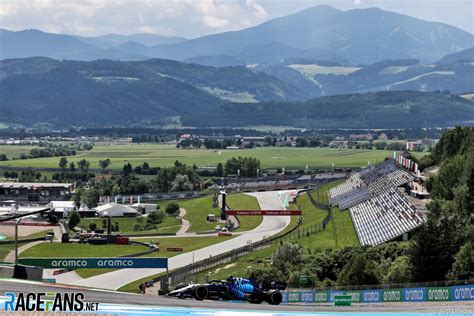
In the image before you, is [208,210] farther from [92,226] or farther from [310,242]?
[310,242]

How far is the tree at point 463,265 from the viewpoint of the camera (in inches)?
1961

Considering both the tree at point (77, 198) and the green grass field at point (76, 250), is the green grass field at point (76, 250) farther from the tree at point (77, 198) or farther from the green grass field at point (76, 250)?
the tree at point (77, 198)

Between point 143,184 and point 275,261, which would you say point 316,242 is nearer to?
point 275,261

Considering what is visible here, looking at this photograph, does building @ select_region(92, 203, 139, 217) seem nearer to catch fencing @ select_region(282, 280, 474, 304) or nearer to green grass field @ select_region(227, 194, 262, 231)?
green grass field @ select_region(227, 194, 262, 231)

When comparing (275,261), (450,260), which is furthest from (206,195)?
(450,260)

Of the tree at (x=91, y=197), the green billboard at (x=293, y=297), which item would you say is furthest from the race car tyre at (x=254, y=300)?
the tree at (x=91, y=197)

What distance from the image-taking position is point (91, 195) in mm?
133000

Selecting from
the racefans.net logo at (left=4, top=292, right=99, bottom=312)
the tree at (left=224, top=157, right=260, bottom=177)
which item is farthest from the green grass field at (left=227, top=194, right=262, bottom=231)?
the racefans.net logo at (left=4, top=292, right=99, bottom=312)

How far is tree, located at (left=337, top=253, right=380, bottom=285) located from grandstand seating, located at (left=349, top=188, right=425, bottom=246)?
1272cm

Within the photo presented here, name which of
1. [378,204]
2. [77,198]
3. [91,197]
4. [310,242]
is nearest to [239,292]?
[310,242]

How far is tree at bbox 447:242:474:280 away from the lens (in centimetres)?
4981

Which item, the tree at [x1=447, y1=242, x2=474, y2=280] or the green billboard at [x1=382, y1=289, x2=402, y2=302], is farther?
the tree at [x1=447, y1=242, x2=474, y2=280]

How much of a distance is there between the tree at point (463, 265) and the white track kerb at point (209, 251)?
1914 centimetres

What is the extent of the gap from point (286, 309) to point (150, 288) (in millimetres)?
20992
